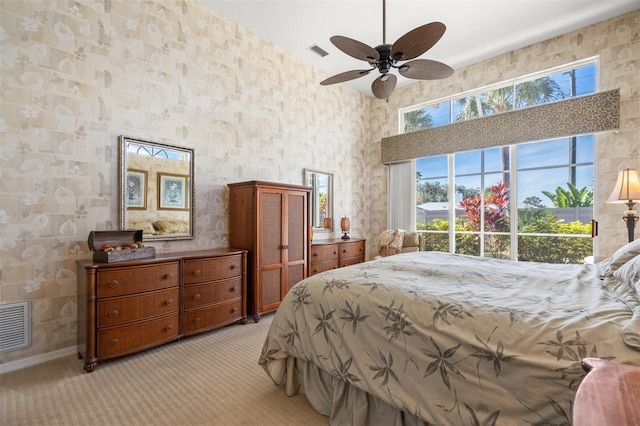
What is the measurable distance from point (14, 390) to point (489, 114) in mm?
5804

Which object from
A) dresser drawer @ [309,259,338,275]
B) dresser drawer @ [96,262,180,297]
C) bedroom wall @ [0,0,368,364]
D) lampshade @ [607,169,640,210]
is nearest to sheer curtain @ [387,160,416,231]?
dresser drawer @ [309,259,338,275]

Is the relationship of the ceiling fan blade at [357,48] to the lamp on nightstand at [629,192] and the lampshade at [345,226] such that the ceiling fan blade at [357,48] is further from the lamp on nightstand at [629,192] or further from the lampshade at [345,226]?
the lampshade at [345,226]

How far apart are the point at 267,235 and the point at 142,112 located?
5.70 feet

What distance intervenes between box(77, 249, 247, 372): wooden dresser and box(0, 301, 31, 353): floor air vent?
1.06 ft

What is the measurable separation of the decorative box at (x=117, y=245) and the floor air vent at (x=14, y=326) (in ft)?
2.02

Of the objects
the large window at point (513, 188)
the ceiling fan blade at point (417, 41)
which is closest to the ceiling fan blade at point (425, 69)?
the ceiling fan blade at point (417, 41)

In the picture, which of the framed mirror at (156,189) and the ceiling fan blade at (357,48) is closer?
the ceiling fan blade at (357,48)

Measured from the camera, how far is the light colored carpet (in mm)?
1736

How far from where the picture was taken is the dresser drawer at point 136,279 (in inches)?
90.7

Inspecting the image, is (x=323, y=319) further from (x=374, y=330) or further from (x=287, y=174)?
(x=287, y=174)

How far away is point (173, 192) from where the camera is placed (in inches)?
123

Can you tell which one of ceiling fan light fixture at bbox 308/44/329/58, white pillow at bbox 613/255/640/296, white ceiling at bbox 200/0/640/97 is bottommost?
white pillow at bbox 613/255/640/296

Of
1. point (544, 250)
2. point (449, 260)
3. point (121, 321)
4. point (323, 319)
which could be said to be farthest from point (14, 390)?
point (544, 250)

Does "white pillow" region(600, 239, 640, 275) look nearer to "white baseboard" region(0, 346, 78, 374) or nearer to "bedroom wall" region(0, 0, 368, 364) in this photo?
"bedroom wall" region(0, 0, 368, 364)
